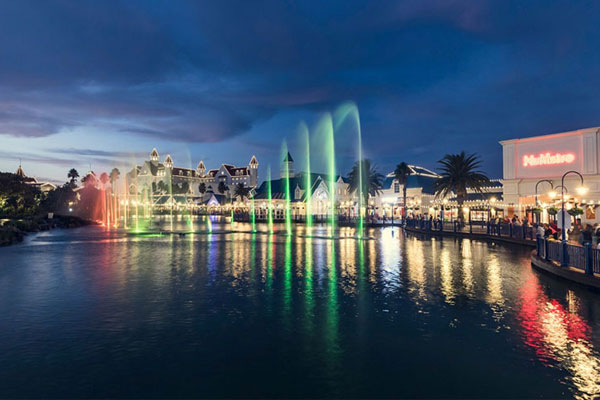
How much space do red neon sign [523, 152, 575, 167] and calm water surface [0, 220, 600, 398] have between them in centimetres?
2838

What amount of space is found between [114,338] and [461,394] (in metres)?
7.31

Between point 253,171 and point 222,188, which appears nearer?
point 222,188

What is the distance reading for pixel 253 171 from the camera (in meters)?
197

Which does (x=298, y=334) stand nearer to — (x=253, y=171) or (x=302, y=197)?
(x=302, y=197)

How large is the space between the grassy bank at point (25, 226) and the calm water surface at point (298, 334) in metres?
19.9

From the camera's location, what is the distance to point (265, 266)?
67.0 ft

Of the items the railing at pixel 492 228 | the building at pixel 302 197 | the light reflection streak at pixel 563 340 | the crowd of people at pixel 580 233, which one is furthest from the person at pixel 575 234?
the building at pixel 302 197

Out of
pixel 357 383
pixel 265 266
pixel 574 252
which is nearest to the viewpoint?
pixel 357 383

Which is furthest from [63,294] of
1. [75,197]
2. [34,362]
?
[75,197]

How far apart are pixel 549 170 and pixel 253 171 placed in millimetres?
162832

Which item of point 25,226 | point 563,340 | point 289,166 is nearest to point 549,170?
point 563,340

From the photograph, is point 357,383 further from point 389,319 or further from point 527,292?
point 527,292

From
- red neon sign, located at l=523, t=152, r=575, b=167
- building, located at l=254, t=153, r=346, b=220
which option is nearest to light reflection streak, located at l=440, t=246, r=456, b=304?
red neon sign, located at l=523, t=152, r=575, b=167

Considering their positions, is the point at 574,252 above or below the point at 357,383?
above
